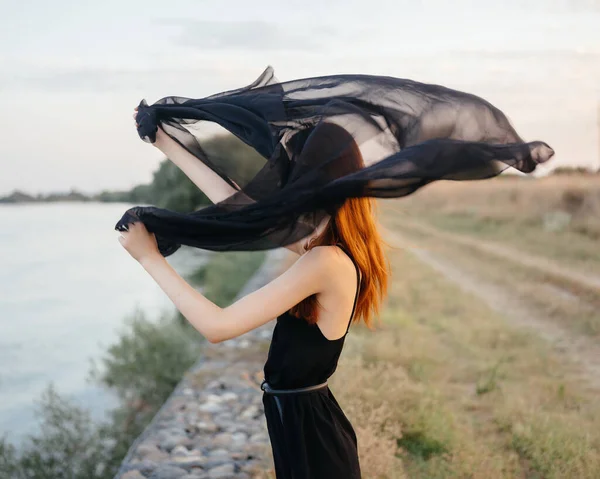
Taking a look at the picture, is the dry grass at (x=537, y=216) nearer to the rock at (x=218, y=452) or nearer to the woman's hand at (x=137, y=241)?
the rock at (x=218, y=452)

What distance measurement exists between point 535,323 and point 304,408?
9.02 m

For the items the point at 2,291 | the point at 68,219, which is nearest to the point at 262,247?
the point at 2,291

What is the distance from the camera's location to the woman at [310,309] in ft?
6.37

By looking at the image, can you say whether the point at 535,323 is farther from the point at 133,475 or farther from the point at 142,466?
the point at 133,475

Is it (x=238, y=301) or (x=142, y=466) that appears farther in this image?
(x=142, y=466)

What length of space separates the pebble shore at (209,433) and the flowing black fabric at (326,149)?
2378 millimetres

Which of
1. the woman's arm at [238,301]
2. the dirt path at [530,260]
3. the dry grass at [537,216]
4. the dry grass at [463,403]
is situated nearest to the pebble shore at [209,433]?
the dry grass at [463,403]

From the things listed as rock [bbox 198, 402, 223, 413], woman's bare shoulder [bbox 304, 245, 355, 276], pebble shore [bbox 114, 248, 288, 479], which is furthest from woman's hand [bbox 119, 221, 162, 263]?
rock [bbox 198, 402, 223, 413]

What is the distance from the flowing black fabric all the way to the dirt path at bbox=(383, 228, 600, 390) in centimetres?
296

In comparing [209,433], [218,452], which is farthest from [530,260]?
[218,452]

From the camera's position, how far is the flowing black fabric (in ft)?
6.31

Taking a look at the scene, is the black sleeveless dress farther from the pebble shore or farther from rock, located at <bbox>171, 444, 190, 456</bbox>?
rock, located at <bbox>171, 444, 190, 456</bbox>

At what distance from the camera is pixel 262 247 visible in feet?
6.83

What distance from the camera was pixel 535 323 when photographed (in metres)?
10.5
